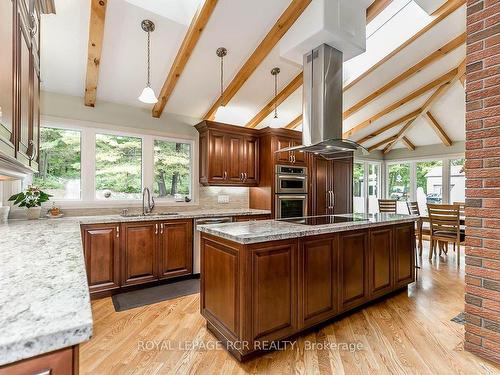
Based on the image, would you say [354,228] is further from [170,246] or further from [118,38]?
[118,38]

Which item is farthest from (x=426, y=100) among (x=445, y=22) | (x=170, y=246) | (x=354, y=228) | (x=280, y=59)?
(x=170, y=246)

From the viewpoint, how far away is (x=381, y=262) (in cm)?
293

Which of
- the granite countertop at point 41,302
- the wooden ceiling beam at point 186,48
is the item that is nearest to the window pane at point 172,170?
the wooden ceiling beam at point 186,48

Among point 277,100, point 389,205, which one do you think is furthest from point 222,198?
point 389,205

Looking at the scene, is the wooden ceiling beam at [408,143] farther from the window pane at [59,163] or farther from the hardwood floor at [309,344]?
the window pane at [59,163]

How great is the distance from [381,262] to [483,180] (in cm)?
131

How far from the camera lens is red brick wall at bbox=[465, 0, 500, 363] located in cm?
194

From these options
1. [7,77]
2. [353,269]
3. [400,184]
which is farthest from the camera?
[400,184]

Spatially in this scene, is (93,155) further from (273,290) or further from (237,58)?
(273,290)

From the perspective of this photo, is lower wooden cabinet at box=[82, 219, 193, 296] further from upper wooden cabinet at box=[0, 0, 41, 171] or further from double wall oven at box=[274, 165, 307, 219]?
upper wooden cabinet at box=[0, 0, 41, 171]

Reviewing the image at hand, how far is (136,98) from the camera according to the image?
3.90 meters

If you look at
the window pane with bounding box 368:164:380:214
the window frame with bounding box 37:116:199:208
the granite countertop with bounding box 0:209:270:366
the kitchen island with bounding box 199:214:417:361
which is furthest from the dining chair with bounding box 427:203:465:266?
the granite countertop with bounding box 0:209:270:366

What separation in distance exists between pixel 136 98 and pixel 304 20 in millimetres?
2492

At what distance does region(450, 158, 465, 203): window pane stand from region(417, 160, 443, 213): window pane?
0.24 m
